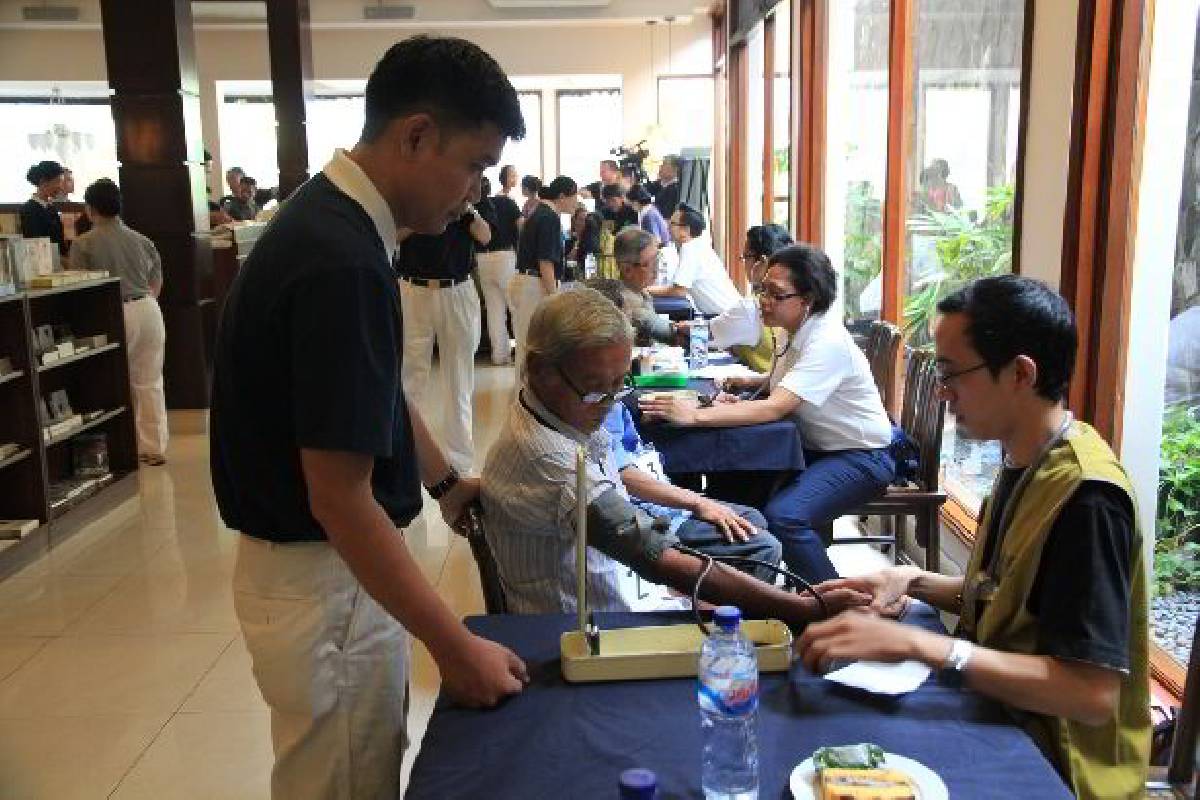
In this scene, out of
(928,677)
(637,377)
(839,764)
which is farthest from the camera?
(637,377)

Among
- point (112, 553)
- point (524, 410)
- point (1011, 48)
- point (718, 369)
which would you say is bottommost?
point (112, 553)

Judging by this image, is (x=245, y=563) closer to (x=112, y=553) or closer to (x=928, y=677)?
(x=928, y=677)

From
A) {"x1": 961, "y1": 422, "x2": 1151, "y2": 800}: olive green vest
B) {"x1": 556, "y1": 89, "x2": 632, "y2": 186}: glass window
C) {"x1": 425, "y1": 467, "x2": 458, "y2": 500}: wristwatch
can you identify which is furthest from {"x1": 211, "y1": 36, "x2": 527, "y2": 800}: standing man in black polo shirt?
{"x1": 556, "y1": 89, "x2": 632, "y2": 186}: glass window

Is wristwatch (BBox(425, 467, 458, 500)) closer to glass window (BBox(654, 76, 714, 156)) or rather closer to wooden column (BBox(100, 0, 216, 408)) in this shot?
wooden column (BBox(100, 0, 216, 408))

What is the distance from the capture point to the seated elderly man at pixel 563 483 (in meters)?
1.92

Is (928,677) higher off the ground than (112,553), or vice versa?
(928,677)

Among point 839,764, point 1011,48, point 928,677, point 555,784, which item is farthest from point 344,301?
point 1011,48

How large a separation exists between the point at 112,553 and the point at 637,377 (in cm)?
239

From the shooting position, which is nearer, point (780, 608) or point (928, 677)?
point (928, 677)

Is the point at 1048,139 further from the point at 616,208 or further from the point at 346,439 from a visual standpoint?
the point at 616,208

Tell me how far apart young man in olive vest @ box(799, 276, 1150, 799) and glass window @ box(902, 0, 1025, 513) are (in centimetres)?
169

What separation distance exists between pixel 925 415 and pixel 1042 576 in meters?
2.28

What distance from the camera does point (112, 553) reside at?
14.9ft

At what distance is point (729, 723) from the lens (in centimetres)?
134
